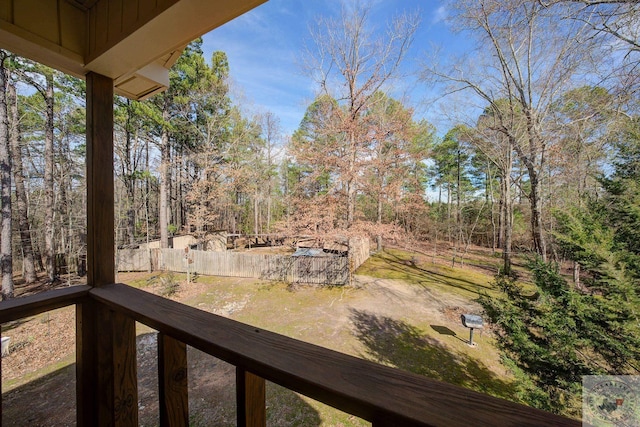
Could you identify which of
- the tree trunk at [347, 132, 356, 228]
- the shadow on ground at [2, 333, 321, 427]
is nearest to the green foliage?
the shadow on ground at [2, 333, 321, 427]

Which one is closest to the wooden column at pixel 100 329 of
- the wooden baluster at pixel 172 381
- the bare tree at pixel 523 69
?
the wooden baluster at pixel 172 381

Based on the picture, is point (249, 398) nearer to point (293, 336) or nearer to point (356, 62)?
point (293, 336)

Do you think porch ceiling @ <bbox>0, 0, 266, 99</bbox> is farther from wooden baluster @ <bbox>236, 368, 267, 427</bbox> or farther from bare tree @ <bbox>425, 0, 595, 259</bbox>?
bare tree @ <bbox>425, 0, 595, 259</bbox>

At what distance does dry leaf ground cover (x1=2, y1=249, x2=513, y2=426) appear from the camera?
131 inches

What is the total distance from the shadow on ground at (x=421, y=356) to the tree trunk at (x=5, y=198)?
25.8 ft

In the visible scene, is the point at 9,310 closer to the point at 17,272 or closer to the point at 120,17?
the point at 120,17

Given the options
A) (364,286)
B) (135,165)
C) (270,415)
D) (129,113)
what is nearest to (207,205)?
(135,165)

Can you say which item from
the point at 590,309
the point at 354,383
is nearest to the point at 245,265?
the point at 590,309

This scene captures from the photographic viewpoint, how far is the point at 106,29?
1.12 meters

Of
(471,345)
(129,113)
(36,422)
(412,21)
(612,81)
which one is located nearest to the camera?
(36,422)

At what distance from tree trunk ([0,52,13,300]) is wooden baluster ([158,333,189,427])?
790cm

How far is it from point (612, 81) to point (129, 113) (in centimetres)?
1346

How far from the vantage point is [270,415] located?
3320 millimetres

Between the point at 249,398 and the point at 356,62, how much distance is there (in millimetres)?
9056
